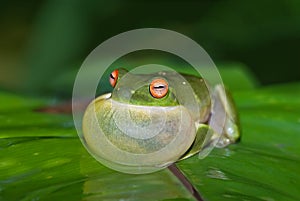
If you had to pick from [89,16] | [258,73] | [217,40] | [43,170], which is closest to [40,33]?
[89,16]

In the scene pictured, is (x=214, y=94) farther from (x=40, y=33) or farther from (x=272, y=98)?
(x=40, y=33)

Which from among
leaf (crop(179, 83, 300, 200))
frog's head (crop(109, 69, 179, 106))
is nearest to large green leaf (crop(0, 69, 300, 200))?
leaf (crop(179, 83, 300, 200))

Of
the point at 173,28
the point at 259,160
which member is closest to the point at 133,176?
the point at 259,160

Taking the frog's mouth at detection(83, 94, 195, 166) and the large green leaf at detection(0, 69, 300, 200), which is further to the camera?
the frog's mouth at detection(83, 94, 195, 166)

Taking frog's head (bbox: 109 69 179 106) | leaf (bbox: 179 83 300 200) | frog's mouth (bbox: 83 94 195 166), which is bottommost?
→ leaf (bbox: 179 83 300 200)

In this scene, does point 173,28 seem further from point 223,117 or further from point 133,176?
point 133,176

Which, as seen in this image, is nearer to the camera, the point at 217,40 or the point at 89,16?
the point at 217,40

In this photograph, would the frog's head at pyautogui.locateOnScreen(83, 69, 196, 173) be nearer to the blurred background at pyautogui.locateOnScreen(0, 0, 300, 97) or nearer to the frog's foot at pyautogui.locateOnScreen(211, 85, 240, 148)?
the frog's foot at pyautogui.locateOnScreen(211, 85, 240, 148)
